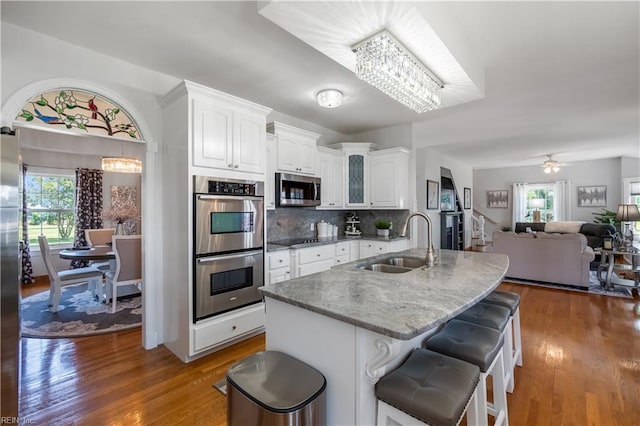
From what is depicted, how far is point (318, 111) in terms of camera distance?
13.0 ft

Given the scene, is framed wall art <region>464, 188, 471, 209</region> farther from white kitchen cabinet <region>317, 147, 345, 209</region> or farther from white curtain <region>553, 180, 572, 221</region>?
white kitchen cabinet <region>317, 147, 345, 209</region>

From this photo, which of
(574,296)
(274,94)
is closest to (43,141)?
(274,94)

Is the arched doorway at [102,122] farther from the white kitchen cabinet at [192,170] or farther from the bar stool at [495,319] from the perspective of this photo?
the bar stool at [495,319]

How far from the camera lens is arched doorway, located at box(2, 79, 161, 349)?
7.15 ft

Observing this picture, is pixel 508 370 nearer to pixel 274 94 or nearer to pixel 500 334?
pixel 500 334

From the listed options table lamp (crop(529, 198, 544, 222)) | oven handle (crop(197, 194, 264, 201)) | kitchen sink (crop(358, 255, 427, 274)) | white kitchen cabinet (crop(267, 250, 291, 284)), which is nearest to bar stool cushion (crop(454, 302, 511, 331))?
kitchen sink (crop(358, 255, 427, 274))

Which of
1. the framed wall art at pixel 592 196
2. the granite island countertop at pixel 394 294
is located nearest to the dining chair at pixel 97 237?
the granite island countertop at pixel 394 294

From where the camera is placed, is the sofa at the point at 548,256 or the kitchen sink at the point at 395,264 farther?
the sofa at the point at 548,256

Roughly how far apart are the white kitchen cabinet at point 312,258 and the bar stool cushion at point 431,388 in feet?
7.23

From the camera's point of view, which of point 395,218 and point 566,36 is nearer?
point 566,36

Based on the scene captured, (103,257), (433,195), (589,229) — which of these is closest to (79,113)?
(103,257)

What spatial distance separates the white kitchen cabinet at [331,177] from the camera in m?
4.29

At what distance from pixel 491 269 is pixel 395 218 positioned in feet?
8.82

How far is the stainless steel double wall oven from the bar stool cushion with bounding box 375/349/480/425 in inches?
73.5
